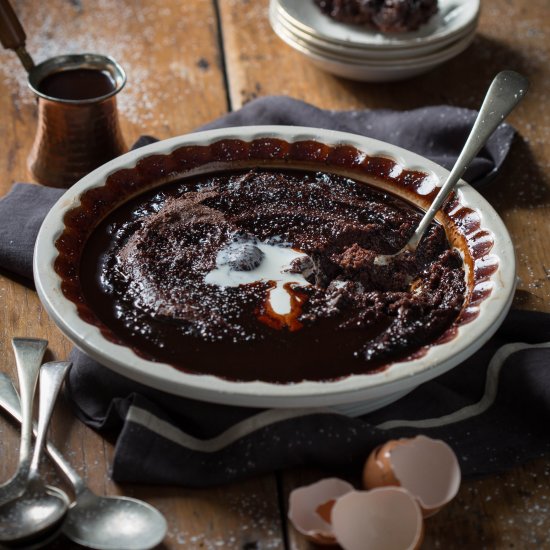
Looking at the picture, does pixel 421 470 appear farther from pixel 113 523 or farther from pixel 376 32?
pixel 376 32

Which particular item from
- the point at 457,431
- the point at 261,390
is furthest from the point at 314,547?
the point at 457,431

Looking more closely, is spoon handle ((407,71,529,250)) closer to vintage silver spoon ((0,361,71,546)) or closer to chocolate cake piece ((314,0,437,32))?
chocolate cake piece ((314,0,437,32))

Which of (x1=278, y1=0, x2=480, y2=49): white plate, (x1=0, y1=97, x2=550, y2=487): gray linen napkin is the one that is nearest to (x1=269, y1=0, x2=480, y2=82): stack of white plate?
(x1=278, y1=0, x2=480, y2=49): white plate

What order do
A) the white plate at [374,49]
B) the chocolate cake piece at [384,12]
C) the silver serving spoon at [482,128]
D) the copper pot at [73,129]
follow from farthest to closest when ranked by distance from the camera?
the chocolate cake piece at [384,12] → the white plate at [374,49] → the copper pot at [73,129] → the silver serving spoon at [482,128]

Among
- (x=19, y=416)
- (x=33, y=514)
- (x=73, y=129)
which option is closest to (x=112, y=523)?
(x=33, y=514)

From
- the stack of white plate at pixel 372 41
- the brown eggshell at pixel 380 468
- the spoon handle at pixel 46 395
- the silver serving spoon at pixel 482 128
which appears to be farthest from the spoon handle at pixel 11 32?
the brown eggshell at pixel 380 468

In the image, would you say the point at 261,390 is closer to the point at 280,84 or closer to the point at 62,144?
the point at 62,144

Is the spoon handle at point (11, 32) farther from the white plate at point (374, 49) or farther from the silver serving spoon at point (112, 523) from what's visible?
the silver serving spoon at point (112, 523)
